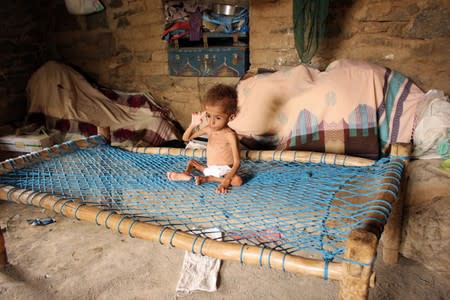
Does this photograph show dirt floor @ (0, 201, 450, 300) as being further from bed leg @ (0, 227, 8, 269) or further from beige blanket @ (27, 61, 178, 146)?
beige blanket @ (27, 61, 178, 146)

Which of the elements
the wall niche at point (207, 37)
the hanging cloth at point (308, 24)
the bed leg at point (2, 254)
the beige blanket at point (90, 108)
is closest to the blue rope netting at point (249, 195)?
the bed leg at point (2, 254)

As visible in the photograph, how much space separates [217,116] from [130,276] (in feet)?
3.71

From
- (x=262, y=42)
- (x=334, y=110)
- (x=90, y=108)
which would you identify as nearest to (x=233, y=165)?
(x=334, y=110)

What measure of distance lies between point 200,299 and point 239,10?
2690 millimetres

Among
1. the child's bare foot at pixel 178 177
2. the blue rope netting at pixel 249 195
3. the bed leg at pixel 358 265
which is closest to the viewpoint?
the bed leg at pixel 358 265

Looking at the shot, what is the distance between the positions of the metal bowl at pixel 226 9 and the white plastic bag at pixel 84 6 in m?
1.54

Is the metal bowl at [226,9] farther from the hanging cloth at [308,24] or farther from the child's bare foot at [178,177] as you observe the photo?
the child's bare foot at [178,177]

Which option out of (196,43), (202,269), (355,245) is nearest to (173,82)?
(196,43)

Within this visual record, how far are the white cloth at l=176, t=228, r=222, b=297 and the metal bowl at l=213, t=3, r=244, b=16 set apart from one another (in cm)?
229

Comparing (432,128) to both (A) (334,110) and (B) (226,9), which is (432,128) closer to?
(A) (334,110)

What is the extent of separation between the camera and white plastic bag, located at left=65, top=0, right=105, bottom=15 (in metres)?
4.08

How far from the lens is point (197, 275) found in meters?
2.09

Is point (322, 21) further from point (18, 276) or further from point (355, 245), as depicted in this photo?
point (18, 276)

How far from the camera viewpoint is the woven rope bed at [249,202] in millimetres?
1268
